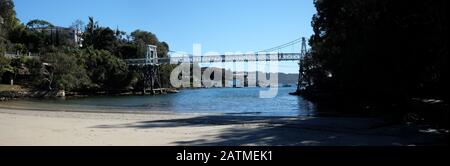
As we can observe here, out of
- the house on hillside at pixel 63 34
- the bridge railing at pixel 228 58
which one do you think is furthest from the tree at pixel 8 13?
the bridge railing at pixel 228 58

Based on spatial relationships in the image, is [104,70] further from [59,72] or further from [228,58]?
[228,58]

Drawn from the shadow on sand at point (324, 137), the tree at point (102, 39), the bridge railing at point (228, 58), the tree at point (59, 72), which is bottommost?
the shadow on sand at point (324, 137)

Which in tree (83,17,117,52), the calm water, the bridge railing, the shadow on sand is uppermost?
tree (83,17,117,52)

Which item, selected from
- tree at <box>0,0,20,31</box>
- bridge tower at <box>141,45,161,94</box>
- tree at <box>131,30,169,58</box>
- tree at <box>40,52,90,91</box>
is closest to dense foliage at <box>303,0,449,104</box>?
tree at <box>40,52,90,91</box>

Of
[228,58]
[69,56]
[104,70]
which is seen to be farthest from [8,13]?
[228,58]

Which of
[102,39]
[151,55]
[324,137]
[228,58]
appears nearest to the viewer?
[324,137]

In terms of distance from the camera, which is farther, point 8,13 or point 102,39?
point 102,39

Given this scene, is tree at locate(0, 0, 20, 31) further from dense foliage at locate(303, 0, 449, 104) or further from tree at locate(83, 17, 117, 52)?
dense foliage at locate(303, 0, 449, 104)

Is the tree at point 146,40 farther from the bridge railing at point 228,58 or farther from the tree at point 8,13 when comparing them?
the tree at point 8,13

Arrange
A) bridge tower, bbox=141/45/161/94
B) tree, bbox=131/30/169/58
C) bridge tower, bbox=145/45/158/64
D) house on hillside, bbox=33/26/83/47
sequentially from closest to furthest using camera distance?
house on hillside, bbox=33/26/83/47 → bridge tower, bbox=141/45/161/94 → bridge tower, bbox=145/45/158/64 → tree, bbox=131/30/169/58

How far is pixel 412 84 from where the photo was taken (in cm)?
2180
